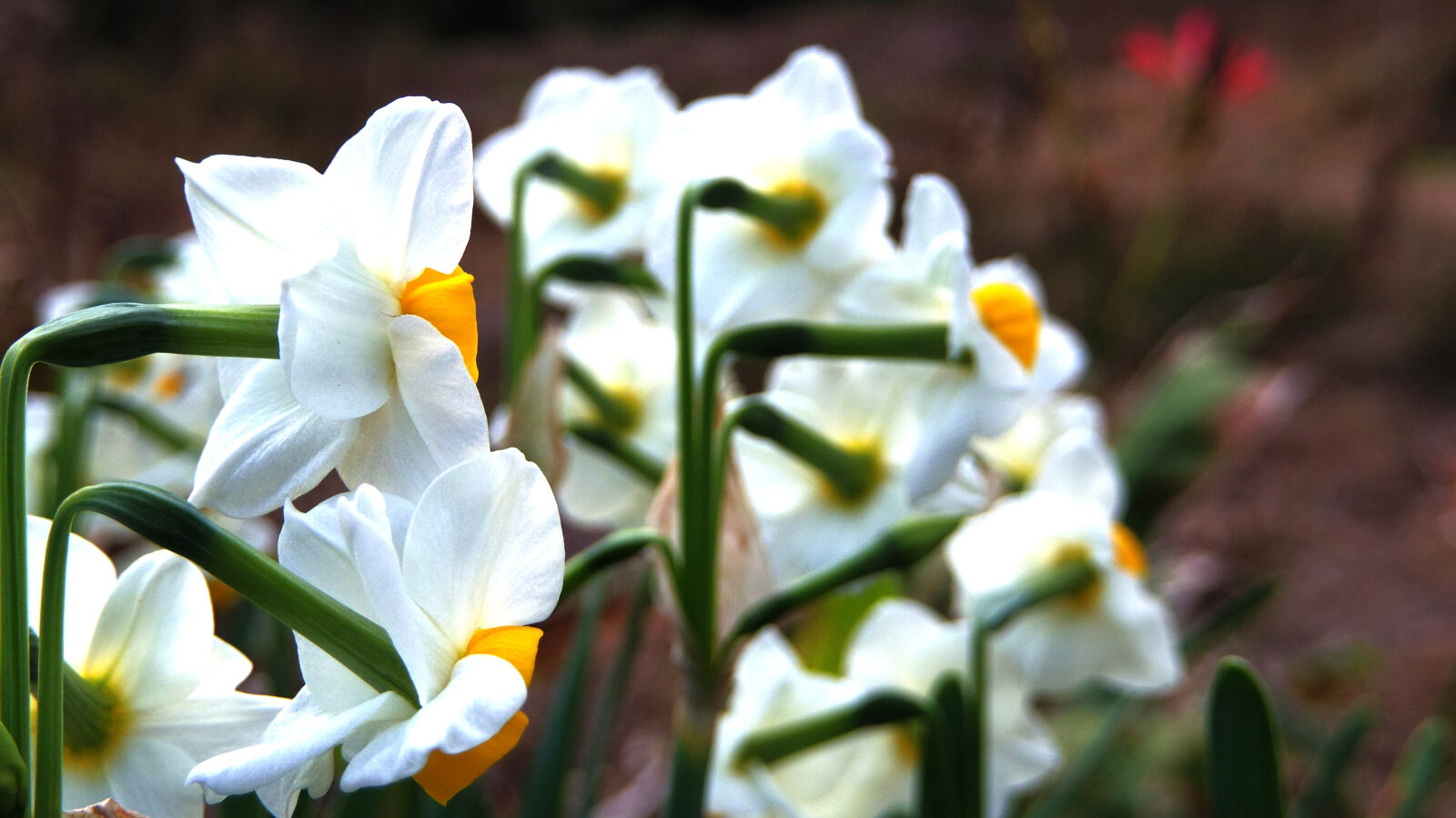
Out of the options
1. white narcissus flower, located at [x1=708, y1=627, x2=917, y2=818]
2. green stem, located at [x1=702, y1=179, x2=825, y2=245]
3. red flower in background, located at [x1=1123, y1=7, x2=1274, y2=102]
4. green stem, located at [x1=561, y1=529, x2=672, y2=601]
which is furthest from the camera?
red flower in background, located at [x1=1123, y1=7, x2=1274, y2=102]

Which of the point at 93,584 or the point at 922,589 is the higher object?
the point at 93,584

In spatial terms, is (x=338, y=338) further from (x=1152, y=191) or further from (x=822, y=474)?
(x=1152, y=191)

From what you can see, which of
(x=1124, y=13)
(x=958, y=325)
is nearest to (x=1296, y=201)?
(x=1124, y=13)

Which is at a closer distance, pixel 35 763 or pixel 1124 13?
pixel 35 763

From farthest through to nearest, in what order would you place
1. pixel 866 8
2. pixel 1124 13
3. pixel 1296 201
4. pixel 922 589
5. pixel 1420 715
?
1. pixel 866 8
2. pixel 1124 13
3. pixel 1296 201
4. pixel 1420 715
5. pixel 922 589

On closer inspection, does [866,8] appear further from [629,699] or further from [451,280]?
[451,280]

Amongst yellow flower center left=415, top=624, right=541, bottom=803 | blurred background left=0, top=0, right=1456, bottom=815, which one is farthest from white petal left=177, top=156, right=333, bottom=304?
blurred background left=0, top=0, right=1456, bottom=815

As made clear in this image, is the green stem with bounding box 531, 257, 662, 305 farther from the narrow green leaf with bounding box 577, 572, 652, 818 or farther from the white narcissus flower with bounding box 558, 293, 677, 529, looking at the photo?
the narrow green leaf with bounding box 577, 572, 652, 818

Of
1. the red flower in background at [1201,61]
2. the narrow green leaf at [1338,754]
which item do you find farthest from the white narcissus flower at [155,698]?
the red flower in background at [1201,61]
